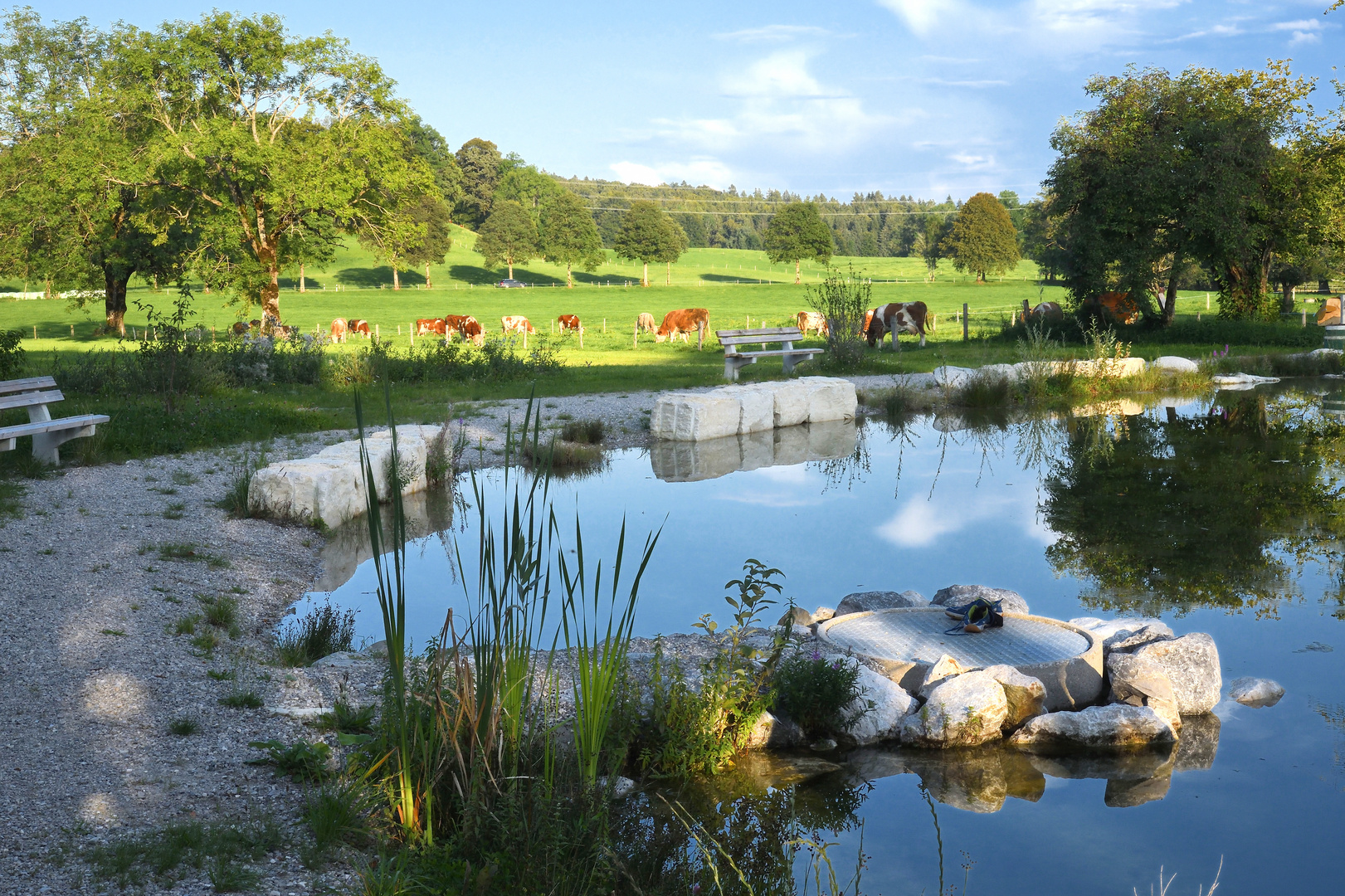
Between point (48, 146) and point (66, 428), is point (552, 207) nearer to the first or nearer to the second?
point (48, 146)

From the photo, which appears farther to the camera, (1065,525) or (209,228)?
(209,228)

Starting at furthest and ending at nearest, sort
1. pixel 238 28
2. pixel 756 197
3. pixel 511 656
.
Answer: pixel 756 197
pixel 238 28
pixel 511 656

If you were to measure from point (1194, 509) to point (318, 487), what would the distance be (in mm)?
7822

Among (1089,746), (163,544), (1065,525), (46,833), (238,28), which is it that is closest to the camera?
(46,833)

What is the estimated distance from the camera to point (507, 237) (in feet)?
265

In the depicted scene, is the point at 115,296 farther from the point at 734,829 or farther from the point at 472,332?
the point at 734,829

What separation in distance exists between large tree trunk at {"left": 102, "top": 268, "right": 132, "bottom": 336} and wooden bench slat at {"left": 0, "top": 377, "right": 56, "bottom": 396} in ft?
92.1

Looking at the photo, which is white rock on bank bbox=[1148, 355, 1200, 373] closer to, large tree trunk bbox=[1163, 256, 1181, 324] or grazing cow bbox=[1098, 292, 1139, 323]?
grazing cow bbox=[1098, 292, 1139, 323]

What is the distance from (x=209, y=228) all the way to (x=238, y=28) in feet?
19.7

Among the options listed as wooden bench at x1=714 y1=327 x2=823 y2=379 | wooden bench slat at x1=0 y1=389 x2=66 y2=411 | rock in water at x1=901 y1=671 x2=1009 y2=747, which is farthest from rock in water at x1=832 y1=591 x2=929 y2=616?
wooden bench at x1=714 y1=327 x2=823 y2=379

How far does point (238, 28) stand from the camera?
3038 centimetres

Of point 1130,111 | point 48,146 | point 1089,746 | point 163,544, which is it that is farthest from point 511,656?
point 48,146

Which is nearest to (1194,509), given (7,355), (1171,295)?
(7,355)

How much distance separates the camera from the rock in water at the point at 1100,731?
4.93 meters
